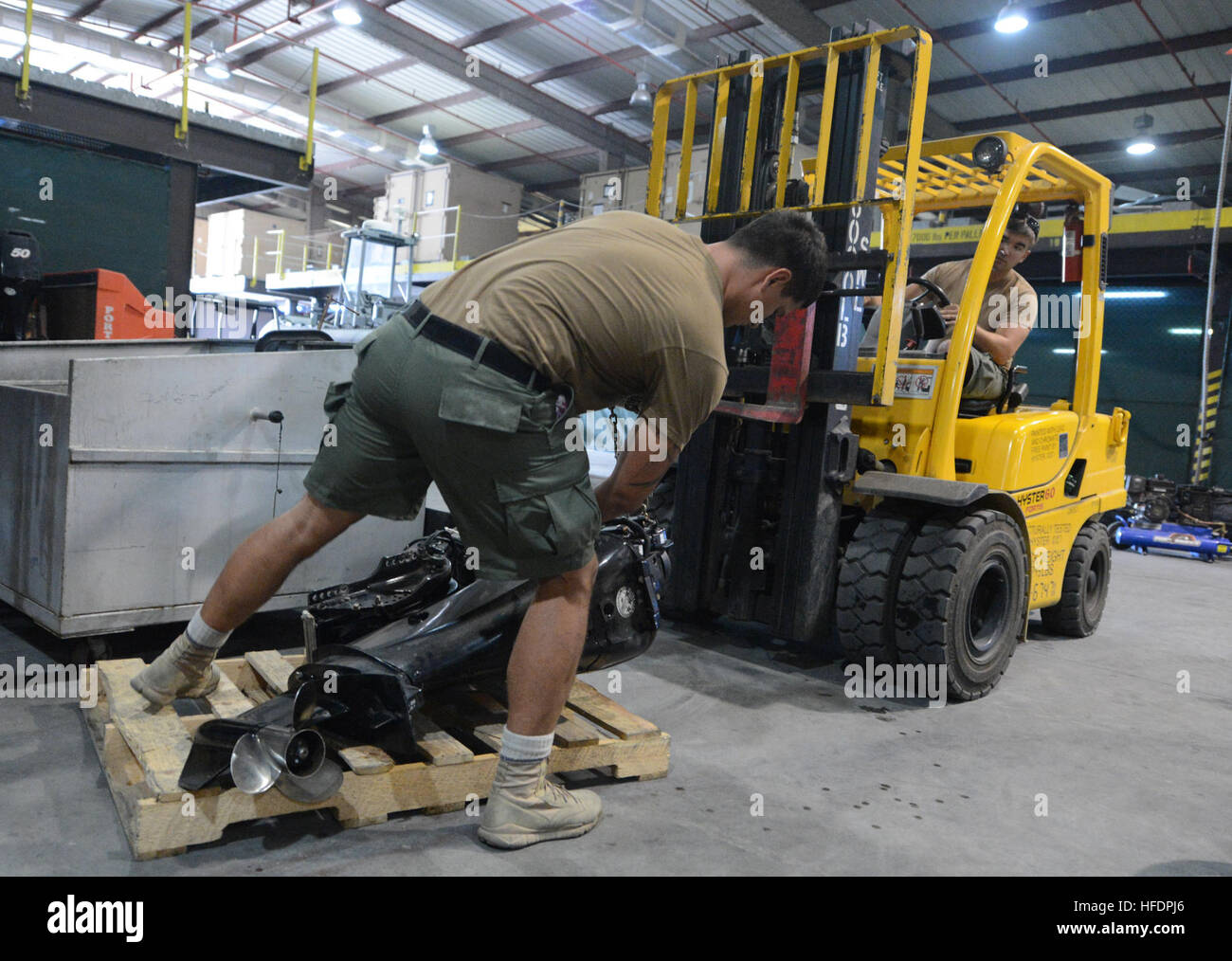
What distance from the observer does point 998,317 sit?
4.27m

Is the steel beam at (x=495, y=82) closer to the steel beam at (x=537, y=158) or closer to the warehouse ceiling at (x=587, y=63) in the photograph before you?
the warehouse ceiling at (x=587, y=63)

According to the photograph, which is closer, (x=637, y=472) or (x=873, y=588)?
(x=637, y=472)

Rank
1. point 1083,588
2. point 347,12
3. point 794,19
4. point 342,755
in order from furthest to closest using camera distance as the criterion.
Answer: point 347,12 → point 794,19 → point 1083,588 → point 342,755

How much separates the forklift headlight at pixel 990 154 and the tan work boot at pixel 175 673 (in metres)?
3.45

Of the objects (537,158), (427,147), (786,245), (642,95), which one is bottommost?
(786,245)

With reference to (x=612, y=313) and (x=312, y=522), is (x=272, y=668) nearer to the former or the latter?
(x=312, y=522)

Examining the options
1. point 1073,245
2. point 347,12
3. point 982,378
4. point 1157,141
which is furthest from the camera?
point 1157,141

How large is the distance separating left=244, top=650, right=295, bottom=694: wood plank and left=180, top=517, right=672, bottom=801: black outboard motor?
268mm

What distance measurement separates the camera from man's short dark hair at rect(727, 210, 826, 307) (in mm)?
2328

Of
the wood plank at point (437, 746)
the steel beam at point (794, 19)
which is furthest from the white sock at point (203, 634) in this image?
the steel beam at point (794, 19)

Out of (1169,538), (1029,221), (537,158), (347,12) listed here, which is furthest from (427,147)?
(1029,221)

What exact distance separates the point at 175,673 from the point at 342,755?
0.56 m
